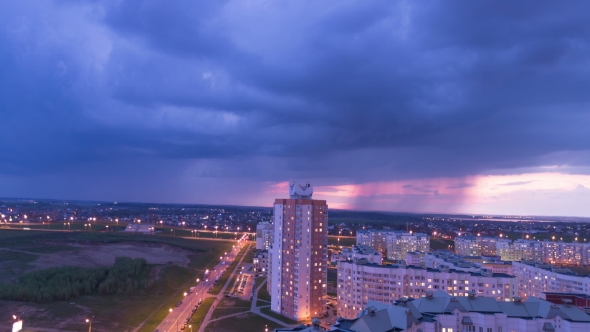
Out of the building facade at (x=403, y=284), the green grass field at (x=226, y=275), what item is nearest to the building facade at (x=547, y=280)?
the building facade at (x=403, y=284)

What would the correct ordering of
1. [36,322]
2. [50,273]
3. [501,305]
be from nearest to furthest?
[501,305] → [36,322] → [50,273]

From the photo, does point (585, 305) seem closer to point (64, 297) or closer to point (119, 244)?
point (64, 297)

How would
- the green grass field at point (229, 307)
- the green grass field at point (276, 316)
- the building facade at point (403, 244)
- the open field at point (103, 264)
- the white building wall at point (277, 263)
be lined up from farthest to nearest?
the building facade at point (403, 244) < the white building wall at point (277, 263) < the green grass field at point (229, 307) < the green grass field at point (276, 316) < the open field at point (103, 264)

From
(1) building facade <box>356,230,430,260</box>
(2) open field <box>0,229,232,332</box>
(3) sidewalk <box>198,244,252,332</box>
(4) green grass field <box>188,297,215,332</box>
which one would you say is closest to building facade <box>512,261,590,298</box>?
(1) building facade <box>356,230,430,260</box>

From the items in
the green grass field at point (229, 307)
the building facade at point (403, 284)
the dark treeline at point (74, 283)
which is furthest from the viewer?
the dark treeline at point (74, 283)

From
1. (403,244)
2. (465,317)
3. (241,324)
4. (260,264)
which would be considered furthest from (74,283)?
(403,244)

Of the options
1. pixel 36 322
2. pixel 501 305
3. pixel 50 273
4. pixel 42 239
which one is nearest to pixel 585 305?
pixel 501 305

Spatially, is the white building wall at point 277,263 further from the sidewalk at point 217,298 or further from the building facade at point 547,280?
the building facade at point 547,280

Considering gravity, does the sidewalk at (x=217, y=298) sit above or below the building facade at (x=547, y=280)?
below
